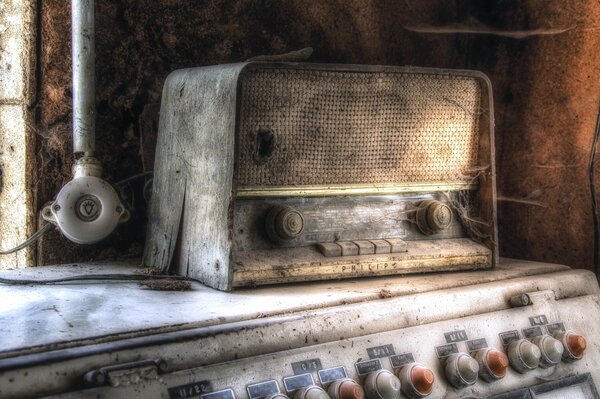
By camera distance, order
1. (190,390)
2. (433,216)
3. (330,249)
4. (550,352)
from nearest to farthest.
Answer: (190,390)
(550,352)
(330,249)
(433,216)

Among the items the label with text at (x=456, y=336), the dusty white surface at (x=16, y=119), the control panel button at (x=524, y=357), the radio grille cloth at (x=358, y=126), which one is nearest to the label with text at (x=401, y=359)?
the label with text at (x=456, y=336)

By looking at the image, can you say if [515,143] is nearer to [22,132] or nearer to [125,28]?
[125,28]

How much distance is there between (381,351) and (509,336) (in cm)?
34

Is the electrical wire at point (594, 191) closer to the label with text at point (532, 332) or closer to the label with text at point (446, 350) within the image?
the label with text at point (532, 332)

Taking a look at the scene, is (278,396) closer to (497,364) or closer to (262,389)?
(262,389)

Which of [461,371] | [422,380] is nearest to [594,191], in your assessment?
[461,371]

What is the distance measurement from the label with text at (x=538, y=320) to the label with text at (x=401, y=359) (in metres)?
0.35

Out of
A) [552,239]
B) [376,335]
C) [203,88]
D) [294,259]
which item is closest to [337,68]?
[203,88]

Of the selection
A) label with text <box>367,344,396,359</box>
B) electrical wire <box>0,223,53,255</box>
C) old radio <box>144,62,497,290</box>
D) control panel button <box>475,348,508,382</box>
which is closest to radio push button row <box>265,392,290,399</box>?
label with text <box>367,344,396,359</box>

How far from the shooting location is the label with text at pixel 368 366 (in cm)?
121

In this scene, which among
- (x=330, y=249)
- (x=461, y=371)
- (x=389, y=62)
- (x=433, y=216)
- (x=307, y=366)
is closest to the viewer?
(x=307, y=366)

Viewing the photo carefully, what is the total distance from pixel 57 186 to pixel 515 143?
134 centimetres

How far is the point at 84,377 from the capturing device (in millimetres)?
981

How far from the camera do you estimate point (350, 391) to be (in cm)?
113
